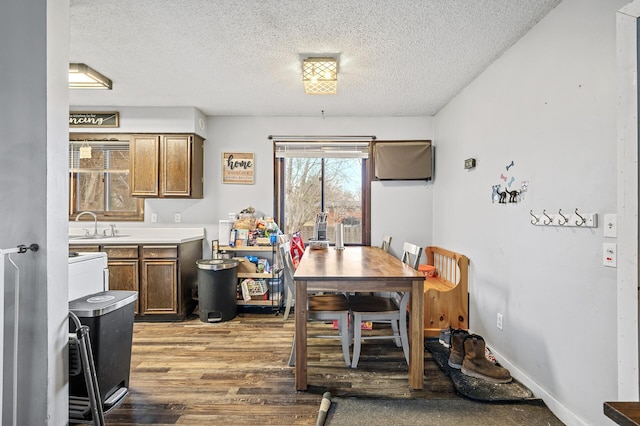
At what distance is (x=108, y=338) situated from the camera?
188cm

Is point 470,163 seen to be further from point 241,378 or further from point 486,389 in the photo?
point 241,378

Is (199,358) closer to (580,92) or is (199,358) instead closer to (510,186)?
(510,186)

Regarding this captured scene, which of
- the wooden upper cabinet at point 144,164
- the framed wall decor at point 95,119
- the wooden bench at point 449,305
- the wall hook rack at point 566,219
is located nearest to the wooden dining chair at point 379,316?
the wooden bench at point 449,305

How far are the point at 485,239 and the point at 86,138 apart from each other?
181 inches

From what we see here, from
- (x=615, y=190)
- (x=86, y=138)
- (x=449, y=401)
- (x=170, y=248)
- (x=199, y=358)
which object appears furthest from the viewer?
(x=86, y=138)

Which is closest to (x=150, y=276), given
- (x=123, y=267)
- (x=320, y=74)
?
(x=123, y=267)

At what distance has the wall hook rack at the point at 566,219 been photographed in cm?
171

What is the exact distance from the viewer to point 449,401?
2.11 metres

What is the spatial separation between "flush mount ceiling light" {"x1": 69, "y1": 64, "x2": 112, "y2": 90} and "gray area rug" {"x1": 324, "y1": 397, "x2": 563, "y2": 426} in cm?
334

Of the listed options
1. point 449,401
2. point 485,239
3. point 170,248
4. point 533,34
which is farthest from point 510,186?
point 170,248

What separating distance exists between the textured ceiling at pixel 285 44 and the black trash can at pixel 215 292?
1.90 metres

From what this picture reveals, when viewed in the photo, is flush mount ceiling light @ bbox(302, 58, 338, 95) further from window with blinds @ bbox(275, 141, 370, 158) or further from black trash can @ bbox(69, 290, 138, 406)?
black trash can @ bbox(69, 290, 138, 406)

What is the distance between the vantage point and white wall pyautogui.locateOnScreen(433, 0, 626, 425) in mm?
1661

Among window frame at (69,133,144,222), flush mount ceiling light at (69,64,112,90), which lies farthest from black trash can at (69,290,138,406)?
window frame at (69,133,144,222)
